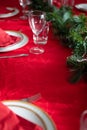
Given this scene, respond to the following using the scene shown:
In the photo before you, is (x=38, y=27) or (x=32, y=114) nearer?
(x=32, y=114)

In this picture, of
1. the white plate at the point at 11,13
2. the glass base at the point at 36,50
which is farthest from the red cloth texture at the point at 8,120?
the white plate at the point at 11,13

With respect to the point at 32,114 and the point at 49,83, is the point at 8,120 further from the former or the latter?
the point at 49,83

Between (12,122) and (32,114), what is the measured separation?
0.21 ft

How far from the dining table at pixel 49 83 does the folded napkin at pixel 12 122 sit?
8cm

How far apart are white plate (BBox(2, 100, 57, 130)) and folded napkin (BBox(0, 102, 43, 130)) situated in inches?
0.8

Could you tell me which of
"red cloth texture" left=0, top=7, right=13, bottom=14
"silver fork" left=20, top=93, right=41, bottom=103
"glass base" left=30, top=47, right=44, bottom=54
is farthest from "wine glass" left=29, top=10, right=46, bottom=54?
"red cloth texture" left=0, top=7, right=13, bottom=14

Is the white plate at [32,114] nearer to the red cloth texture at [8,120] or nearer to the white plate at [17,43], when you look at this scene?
the red cloth texture at [8,120]

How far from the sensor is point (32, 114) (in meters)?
0.63

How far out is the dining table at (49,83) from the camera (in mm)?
701

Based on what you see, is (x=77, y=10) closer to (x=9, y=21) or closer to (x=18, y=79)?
(x=9, y=21)

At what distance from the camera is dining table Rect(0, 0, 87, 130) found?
A: 0.70 meters

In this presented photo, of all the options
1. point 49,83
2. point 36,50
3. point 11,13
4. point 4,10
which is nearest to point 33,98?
point 49,83

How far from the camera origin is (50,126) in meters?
0.57

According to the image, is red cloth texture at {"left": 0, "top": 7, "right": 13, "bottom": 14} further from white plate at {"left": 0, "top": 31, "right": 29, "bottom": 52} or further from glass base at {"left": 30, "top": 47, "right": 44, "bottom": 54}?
glass base at {"left": 30, "top": 47, "right": 44, "bottom": 54}
